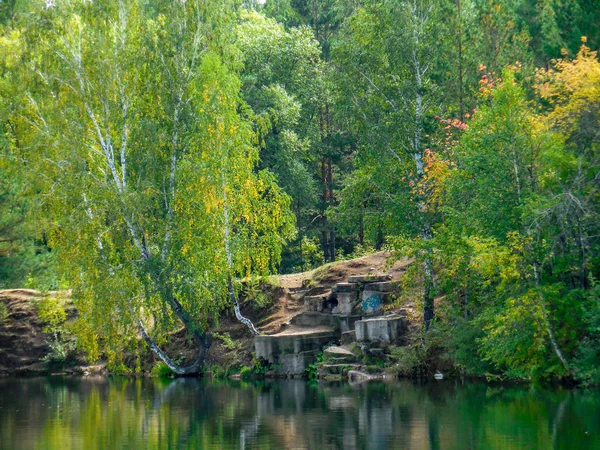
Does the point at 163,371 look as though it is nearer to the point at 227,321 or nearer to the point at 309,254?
the point at 227,321

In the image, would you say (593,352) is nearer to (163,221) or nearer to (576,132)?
(576,132)

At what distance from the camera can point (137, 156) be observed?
31.7 m

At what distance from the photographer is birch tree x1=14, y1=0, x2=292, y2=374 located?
30891 millimetres

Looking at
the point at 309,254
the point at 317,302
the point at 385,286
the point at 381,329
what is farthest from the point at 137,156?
the point at 309,254

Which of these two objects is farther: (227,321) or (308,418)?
(227,321)

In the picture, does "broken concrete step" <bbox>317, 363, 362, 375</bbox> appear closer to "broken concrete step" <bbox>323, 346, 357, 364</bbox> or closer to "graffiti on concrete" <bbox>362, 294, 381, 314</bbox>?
"broken concrete step" <bbox>323, 346, 357, 364</bbox>

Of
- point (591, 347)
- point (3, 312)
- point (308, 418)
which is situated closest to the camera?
point (308, 418)

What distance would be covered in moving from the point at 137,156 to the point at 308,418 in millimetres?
14116

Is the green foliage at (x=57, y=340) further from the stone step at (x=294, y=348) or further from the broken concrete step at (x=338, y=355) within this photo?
the broken concrete step at (x=338, y=355)

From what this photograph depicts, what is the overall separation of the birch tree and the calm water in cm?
352

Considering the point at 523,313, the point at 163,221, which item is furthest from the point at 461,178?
the point at 163,221

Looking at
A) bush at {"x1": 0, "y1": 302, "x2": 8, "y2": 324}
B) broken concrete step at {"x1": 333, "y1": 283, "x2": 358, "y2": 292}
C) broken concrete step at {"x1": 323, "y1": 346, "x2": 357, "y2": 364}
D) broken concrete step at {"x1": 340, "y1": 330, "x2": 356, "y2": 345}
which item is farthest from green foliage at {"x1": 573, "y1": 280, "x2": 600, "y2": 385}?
bush at {"x1": 0, "y1": 302, "x2": 8, "y2": 324}

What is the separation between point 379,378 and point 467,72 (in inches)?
450

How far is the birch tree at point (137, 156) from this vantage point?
30.9m
